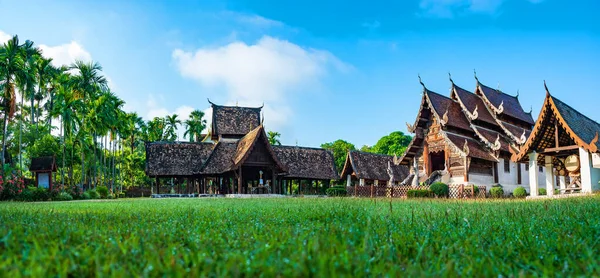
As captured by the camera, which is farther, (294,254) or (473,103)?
(473,103)

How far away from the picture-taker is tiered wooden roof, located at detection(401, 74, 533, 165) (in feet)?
85.7

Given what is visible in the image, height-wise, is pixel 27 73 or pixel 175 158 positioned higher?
pixel 27 73

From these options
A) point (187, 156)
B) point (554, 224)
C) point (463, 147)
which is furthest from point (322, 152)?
point (554, 224)

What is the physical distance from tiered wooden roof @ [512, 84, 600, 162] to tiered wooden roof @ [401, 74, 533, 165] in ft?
21.1

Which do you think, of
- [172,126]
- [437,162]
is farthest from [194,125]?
[437,162]

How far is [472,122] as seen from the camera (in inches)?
1087

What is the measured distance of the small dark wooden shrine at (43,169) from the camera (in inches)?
1312

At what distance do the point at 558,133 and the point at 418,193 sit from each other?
22.4 feet

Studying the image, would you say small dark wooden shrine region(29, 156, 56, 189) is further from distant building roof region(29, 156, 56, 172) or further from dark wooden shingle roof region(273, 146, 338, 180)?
dark wooden shingle roof region(273, 146, 338, 180)

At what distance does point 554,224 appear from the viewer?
544cm

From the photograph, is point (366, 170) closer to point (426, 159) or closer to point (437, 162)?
point (437, 162)

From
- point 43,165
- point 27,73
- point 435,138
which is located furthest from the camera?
point 43,165

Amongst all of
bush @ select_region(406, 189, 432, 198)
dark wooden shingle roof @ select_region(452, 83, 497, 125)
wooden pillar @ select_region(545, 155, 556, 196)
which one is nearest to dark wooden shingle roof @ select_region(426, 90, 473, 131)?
dark wooden shingle roof @ select_region(452, 83, 497, 125)

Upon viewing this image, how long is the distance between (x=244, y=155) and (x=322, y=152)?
1188cm
